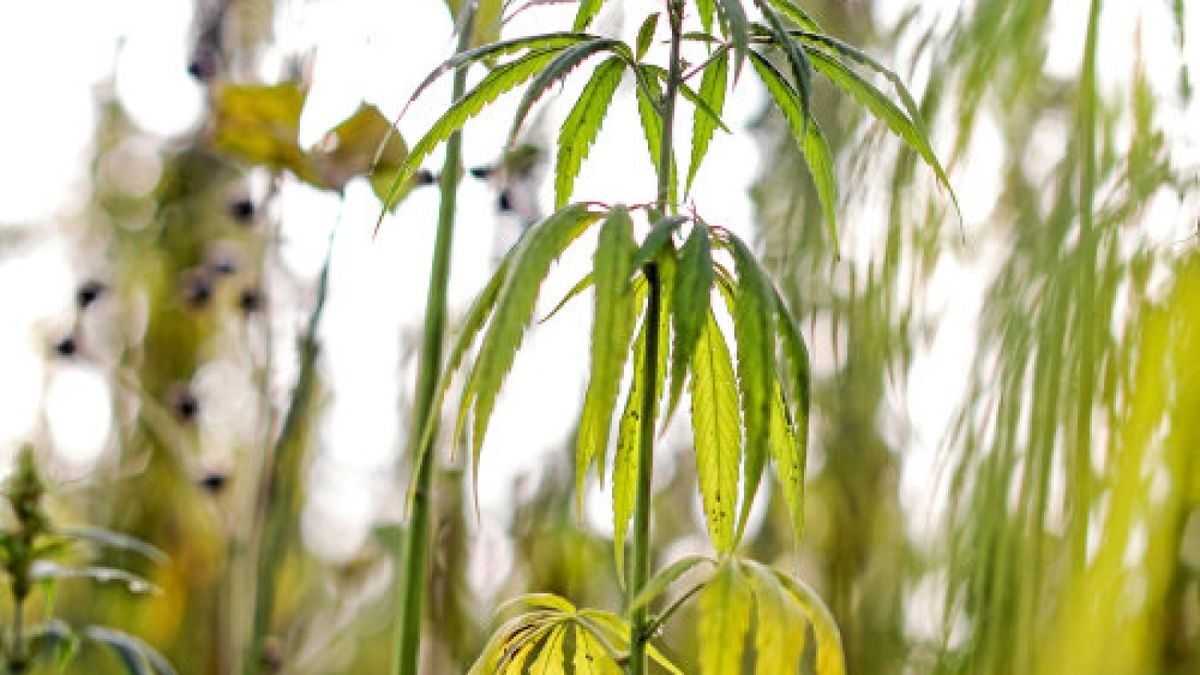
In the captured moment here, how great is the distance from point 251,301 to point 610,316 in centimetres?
65

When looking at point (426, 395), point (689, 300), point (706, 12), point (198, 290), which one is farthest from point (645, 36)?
point (198, 290)

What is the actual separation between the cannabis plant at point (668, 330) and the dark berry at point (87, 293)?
2.30 feet

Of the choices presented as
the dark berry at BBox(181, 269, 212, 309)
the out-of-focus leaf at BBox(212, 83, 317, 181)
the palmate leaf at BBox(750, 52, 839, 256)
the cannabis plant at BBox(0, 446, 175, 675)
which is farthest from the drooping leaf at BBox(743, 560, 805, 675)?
the dark berry at BBox(181, 269, 212, 309)

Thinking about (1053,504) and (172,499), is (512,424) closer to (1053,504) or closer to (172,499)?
(172,499)

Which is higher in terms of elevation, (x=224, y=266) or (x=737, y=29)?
Answer: (x=737, y=29)

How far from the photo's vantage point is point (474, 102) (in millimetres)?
426

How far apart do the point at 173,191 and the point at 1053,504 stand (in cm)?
138

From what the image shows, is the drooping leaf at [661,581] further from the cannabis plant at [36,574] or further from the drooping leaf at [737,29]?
the cannabis plant at [36,574]

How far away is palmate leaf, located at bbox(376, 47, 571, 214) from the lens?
0.42 m

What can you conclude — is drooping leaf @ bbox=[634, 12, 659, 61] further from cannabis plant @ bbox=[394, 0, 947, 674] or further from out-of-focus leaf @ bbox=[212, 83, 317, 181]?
out-of-focus leaf @ bbox=[212, 83, 317, 181]

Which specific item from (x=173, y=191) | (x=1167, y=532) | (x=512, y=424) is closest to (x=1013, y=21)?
(x=1167, y=532)

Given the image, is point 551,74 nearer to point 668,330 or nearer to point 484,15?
point 668,330

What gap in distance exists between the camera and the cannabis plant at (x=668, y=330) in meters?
0.37

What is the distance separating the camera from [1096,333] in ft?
2.32
